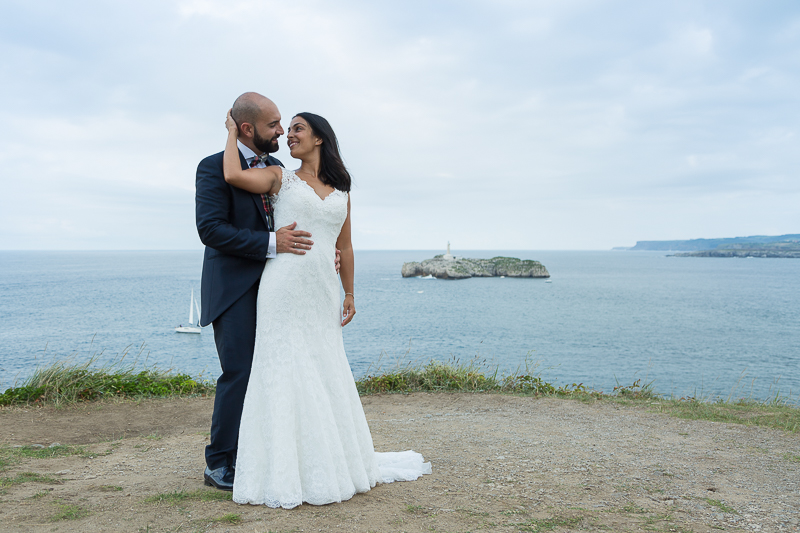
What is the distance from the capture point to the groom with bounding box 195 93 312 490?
365cm

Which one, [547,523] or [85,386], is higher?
[547,523]

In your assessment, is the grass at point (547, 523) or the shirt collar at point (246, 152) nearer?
the grass at point (547, 523)

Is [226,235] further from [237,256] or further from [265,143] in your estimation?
[265,143]

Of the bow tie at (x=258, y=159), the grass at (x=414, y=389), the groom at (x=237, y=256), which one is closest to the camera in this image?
the groom at (x=237, y=256)

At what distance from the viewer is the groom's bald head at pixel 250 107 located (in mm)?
3684

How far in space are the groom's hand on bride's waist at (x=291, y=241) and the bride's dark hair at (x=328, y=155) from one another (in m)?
0.47

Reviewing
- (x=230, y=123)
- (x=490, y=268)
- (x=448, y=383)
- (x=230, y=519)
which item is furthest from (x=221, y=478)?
(x=490, y=268)

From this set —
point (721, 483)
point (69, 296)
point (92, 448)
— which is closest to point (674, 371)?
point (721, 483)

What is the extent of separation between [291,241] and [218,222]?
1.65ft

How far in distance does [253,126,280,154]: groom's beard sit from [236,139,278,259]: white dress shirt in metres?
0.09

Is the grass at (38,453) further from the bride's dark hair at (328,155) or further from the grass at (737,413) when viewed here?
the grass at (737,413)

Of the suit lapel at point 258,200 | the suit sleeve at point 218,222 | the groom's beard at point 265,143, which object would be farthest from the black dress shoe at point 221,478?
the groom's beard at point 265,143

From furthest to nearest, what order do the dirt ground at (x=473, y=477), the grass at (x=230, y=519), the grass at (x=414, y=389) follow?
the grass at (x=414, y=389) → the dirt ground at (x=473, y=477) → the grass at (x=230, y=519)

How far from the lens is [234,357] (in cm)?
371
